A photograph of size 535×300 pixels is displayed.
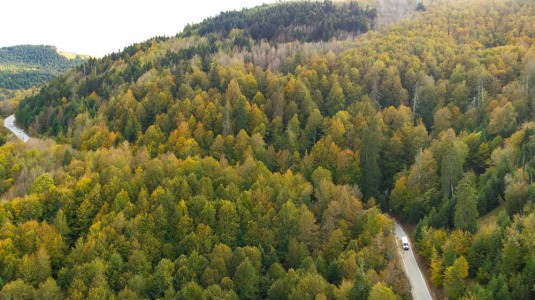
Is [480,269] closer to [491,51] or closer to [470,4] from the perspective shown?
[491,51]

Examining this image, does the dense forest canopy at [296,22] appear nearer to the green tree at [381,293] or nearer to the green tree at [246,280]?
the green tree at [246,280]

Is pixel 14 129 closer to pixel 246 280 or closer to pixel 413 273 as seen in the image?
pixel 246 280

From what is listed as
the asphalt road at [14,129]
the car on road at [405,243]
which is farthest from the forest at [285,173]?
the asphalt road at [14,129]

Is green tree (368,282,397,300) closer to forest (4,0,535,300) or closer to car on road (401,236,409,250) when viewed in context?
forest (4,0,535,300)

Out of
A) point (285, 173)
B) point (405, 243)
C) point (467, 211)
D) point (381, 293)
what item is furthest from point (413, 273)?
point (285, 173)

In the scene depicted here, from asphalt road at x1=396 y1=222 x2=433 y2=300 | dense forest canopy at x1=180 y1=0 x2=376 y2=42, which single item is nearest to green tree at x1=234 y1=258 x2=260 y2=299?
asphalt road at x1=396 y1=222 x2=433 y2=300
